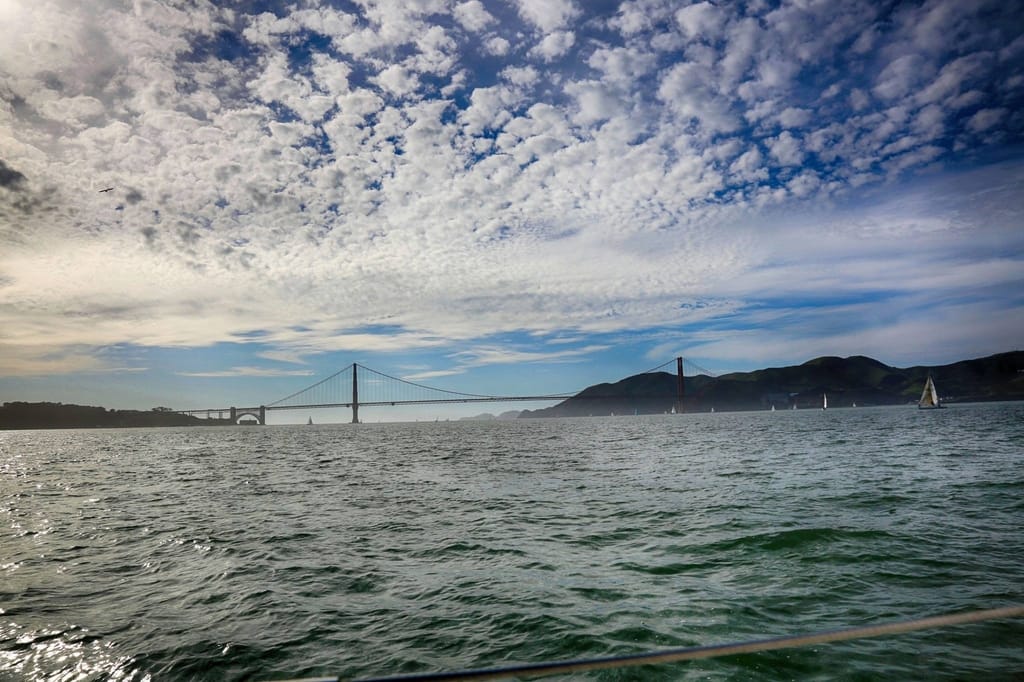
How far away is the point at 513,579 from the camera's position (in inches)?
401

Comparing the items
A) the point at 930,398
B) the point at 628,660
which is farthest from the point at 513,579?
the point at 930,398

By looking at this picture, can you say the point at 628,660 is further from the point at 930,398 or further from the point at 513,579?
the point at 930,398

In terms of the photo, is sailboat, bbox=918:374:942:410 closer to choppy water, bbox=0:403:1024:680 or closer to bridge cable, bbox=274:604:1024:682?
choppy water, bbox=0:403:1024:680

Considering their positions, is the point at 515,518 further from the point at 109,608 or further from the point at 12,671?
the point at 12,671

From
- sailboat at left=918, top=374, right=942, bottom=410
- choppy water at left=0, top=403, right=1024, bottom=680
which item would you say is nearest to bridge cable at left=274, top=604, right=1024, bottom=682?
choppy water at left=0, top=403, right=1024, bottom=680

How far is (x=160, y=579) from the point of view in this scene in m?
11.0

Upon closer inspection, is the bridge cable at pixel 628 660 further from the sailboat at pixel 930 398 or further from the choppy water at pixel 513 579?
the sailboat at pixel 930 398

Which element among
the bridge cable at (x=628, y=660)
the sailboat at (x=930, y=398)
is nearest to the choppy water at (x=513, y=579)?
the bridge cable at (x=628, y=660)

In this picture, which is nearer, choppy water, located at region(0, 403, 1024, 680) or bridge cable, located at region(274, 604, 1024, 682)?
bridge cable, located at region(274, 604, 1024, 682)

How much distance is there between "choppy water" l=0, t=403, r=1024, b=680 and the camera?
701 centimetres

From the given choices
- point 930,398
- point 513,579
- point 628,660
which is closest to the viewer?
point 628,660

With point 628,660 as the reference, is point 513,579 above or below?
below

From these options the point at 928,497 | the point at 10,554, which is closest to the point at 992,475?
the point at 928,497

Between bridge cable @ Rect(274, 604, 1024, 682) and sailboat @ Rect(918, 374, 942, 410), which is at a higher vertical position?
bridge cable @ Rect(274, 604, 1024, 682)
